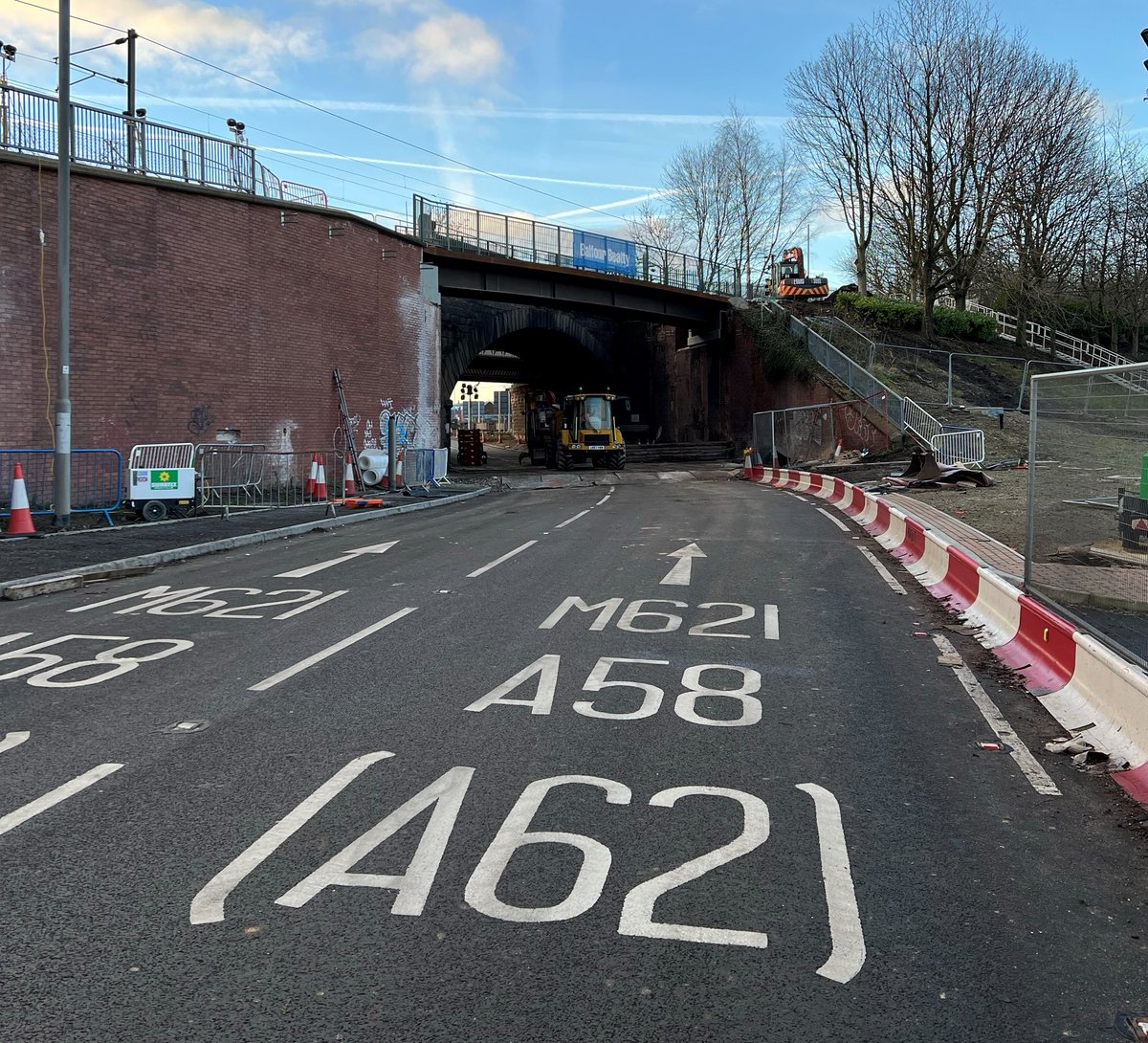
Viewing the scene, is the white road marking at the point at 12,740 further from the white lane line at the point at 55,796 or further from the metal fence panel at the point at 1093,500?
the metal fence panel at the point at 1093,500

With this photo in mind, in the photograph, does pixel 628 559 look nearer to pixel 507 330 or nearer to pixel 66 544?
pixel 66 544

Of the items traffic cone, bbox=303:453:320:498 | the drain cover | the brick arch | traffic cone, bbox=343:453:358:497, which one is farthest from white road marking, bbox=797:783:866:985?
the brick arch

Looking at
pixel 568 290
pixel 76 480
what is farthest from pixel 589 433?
pixel 76 480

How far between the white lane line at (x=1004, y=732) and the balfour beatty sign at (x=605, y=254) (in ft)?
114

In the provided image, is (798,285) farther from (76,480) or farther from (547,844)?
(547,844)

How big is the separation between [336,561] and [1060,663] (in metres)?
8.86

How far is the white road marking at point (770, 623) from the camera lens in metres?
7.92

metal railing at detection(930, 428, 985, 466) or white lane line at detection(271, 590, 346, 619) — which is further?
metal railing at detection(930, 428, 985, 466)

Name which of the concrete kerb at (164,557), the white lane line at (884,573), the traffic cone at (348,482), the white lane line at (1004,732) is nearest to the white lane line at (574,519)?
the concrete kerb at (164,557)

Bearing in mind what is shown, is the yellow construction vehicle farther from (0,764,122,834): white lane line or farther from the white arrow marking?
(0,764,122,834): white lane line

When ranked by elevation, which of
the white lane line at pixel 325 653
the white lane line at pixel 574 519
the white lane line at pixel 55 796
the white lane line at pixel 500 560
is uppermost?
the white lane line at pixel 574 519

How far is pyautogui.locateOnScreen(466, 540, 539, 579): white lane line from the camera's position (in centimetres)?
1124

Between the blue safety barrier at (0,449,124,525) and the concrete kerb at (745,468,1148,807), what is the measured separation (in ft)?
45.4

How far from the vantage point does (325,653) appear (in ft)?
23.9
